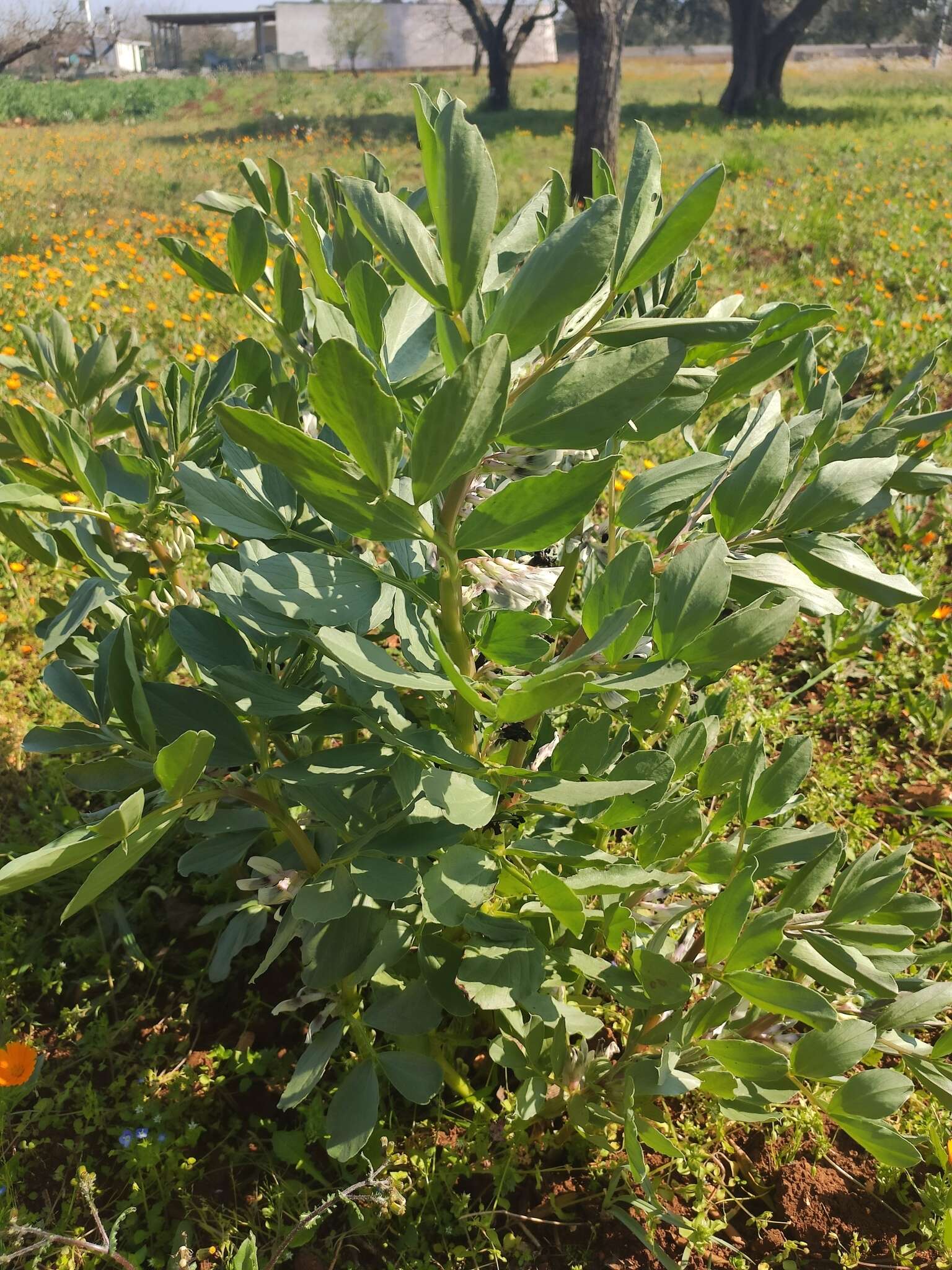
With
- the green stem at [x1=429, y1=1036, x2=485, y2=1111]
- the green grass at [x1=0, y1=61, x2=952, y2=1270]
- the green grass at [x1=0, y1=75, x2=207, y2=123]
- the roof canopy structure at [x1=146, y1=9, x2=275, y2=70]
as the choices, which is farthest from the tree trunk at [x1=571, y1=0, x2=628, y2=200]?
the roof canopy structure at [x1=146, y1=9, x2=275, y2=70]

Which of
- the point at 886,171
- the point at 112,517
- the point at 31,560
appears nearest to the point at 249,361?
the point at 112,517

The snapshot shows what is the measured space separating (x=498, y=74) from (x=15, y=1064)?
2278 centimetres

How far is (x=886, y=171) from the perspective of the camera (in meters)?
8.85

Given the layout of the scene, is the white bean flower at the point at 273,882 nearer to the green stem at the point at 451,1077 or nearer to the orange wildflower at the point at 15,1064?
the green stem at the point at 451,1077

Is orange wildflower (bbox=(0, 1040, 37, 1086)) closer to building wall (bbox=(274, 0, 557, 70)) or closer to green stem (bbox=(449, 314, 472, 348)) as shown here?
green stem (bbox=(449, 314, 472, 348))

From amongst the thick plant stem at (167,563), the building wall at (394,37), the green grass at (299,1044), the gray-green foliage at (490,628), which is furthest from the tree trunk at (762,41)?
the building wall at (394,37)

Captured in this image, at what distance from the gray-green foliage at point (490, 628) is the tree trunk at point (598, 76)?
7.50 m

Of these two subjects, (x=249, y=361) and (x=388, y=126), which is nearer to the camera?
(x=249, y=361)

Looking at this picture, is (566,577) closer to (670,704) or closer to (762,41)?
(670,704)

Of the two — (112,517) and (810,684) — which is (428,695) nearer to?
(112,517)

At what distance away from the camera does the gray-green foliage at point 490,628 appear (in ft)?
2.49

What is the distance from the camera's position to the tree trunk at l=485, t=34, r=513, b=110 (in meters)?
20.2

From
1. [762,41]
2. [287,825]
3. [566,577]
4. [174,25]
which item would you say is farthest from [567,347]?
[174,25]

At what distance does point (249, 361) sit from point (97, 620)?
1.73ft
